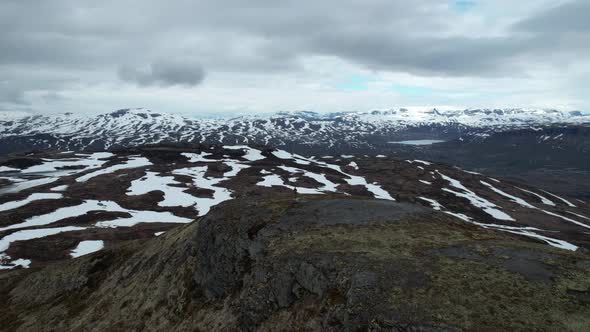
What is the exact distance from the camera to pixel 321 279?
1927cm

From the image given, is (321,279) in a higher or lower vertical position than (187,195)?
higher

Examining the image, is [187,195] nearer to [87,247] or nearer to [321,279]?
[87,247]

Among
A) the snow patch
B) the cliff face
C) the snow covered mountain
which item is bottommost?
the snow covered mountain

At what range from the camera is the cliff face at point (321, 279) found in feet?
51.8

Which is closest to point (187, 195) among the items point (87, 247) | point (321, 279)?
point (87, 247)

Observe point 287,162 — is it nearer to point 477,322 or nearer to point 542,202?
point 542,202

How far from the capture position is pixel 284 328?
18.7m

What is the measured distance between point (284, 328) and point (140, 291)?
548 inches

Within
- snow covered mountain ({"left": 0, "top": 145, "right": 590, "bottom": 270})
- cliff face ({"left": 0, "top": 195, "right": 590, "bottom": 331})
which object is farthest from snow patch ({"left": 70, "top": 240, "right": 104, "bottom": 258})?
cliff face ({"left": 0, "top": 195, "right": 590, "bottom": 331})

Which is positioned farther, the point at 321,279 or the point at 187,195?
the point at 187,195

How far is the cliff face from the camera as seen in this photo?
15.8 metres

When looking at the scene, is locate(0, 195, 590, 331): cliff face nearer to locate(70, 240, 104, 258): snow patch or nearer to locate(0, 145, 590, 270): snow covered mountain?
locate(0, 145, 590, 270): snow covered mountain

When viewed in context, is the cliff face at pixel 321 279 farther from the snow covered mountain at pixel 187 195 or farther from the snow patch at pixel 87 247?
the snow patch at pixel 87 247

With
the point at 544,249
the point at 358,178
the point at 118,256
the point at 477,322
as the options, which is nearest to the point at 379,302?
the point at 477,322
